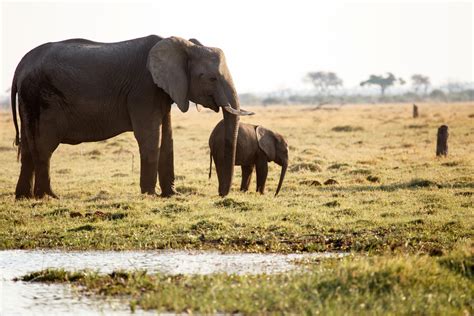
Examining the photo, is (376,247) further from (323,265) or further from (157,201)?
(157,201)

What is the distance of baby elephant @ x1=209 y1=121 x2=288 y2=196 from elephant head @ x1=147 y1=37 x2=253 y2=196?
0.87 metres

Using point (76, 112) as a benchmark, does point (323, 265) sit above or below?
below

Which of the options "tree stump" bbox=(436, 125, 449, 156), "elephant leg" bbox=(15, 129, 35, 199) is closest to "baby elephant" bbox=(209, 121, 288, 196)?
"elephant leg" bbox=(15, 129, 35, 199)

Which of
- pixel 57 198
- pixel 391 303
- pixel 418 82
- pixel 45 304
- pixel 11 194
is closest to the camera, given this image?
pixel 391 303

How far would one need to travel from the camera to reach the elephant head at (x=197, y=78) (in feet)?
48.6

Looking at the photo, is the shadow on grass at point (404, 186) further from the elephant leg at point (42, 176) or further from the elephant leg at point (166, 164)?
the elephant leg at point (42, 176)

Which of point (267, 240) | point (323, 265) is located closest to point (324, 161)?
point (267, 240)

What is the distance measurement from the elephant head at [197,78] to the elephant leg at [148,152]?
26.3 inches

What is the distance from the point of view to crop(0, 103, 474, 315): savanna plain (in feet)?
26.3

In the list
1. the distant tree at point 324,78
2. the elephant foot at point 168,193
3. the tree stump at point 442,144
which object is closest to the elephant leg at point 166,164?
the elephant foot at point 168,193

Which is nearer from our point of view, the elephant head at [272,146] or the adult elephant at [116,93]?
the adult elephant at [116,93]

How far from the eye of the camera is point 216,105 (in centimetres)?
1507

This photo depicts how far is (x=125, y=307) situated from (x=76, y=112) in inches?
304

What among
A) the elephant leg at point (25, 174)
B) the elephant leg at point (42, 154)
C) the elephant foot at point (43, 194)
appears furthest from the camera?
the elephant leg at point (25, 174)
